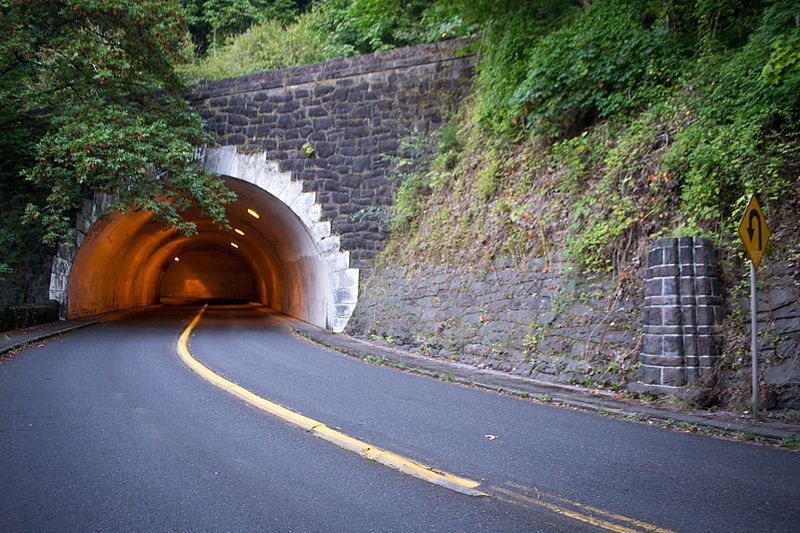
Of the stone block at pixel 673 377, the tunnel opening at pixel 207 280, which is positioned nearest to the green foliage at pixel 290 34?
the stone block at pixel 673 377

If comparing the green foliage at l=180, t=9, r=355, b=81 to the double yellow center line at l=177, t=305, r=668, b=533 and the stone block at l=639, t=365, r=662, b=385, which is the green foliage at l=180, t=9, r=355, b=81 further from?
the double yellow center line at l=177, t=305, r=668, b=533

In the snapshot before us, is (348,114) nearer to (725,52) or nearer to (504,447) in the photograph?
(725,52)

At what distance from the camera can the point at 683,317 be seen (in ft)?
20.0

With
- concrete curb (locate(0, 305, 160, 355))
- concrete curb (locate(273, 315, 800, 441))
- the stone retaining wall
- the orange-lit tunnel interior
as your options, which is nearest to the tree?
the orange-lit tunnel interior

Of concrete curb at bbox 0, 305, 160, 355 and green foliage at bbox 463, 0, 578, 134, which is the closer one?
concrete curb at bbox 0, 305, 160, 355

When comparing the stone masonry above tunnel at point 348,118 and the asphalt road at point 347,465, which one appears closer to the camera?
the asphalt road at point 347,465

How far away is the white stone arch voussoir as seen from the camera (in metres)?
13.4

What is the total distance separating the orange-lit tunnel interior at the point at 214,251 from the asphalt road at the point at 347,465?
8314 mm

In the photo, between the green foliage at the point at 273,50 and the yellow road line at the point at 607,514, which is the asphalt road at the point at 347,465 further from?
the green foliage at the point at 273,50

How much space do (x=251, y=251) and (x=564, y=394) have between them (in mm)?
23383

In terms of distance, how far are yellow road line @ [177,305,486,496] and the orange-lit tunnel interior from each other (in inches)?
311

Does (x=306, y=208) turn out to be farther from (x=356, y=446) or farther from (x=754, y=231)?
(x=754, y=231)

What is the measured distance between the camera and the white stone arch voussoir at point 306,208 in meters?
13.4

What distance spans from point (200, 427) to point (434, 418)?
84.5 inches
